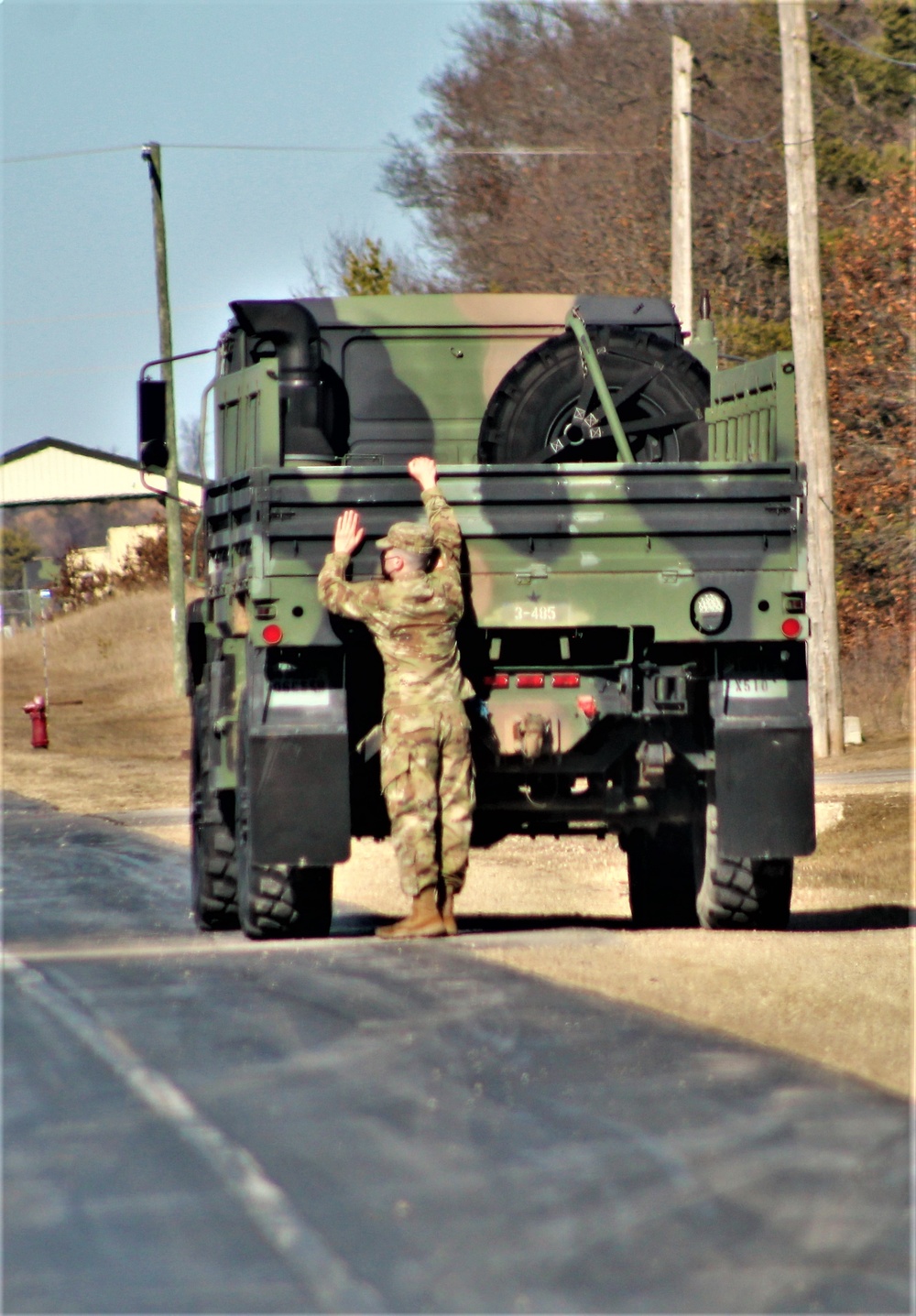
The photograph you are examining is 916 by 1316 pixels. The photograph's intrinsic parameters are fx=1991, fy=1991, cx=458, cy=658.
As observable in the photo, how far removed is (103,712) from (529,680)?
30.7 m

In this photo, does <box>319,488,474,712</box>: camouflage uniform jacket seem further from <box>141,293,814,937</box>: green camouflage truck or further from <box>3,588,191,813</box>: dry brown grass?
<box>3,588,191,813</box>: dry brown grass

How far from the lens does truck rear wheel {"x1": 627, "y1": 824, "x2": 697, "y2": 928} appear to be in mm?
10391

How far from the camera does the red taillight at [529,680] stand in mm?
9008

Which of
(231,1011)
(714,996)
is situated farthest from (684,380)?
(231,1011)

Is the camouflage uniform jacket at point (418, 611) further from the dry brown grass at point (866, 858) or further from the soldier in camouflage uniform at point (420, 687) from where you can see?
the dry brown grass at point (866, 858)

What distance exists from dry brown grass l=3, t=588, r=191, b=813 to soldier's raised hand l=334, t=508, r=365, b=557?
466 inches

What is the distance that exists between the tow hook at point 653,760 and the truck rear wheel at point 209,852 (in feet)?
7.22

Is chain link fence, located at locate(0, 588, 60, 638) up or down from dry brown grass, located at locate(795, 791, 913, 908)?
up

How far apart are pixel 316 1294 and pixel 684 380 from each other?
274 inches

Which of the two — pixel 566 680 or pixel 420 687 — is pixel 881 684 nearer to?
pixel 566 680

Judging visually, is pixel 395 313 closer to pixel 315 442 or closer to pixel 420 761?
pixel 315 442

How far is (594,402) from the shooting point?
33.3 feet

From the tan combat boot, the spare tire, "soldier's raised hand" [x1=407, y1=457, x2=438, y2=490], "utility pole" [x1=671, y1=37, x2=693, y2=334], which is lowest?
the tan combat boot

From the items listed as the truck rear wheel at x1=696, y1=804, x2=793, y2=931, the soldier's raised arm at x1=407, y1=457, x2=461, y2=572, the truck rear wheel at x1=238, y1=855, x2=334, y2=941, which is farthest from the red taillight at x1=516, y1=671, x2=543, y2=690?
the truck rear wheel at x1=238, y1=855, x2=334, y2=941
